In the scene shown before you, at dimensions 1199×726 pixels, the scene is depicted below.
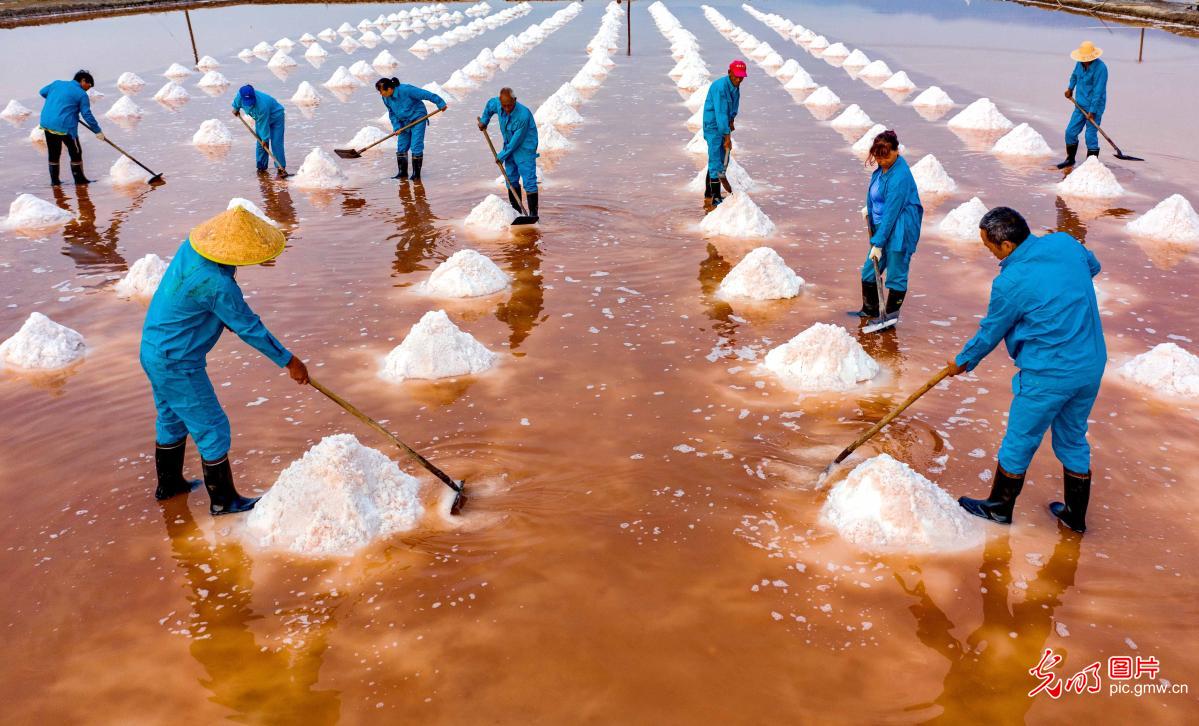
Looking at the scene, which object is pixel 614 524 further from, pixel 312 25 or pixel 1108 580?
pixel 312 25

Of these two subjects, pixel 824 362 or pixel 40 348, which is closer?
pixel 824 362

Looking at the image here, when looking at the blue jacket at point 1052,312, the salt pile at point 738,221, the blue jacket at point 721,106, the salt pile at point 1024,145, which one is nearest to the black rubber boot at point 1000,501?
the blue jacket at point 1052,312

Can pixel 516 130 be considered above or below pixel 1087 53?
below

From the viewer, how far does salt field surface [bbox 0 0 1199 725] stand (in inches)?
117

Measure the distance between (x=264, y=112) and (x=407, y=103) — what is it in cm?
179

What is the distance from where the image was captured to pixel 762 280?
6.37m

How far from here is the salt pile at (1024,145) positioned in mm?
10581

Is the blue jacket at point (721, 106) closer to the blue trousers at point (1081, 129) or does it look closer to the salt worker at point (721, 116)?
the salt worker at point (721, 116)

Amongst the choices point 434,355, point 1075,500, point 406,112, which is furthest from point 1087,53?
point 434,355

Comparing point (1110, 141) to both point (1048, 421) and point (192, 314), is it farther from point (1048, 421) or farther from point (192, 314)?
point (192, 314)

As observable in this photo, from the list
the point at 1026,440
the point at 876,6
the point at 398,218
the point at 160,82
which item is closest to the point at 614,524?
the point at 1026,440

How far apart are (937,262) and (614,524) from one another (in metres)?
4.58

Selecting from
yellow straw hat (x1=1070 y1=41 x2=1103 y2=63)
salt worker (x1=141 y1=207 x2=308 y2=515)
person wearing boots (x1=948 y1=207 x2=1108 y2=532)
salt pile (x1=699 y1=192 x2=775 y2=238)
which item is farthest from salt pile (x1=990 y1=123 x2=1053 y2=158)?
salt worker (x1=141 y1=207 x2=308 y2=515)

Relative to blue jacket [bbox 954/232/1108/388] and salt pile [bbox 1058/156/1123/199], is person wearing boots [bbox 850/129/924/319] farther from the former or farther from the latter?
salt pile [bbox 1058/156/1123/199]
